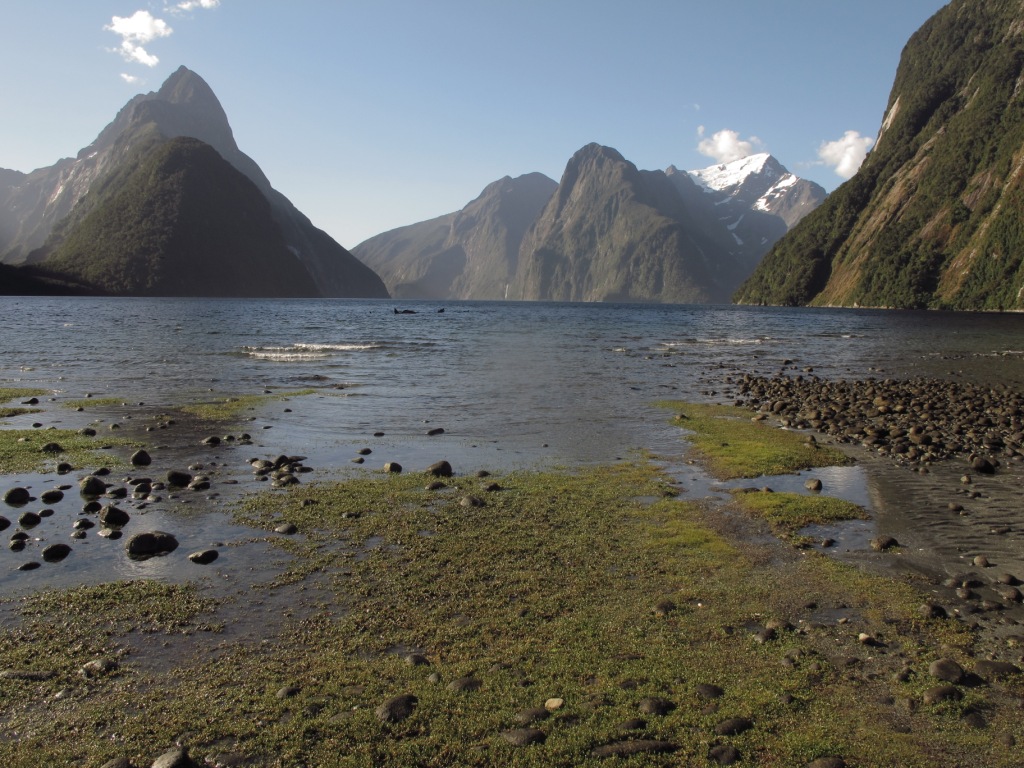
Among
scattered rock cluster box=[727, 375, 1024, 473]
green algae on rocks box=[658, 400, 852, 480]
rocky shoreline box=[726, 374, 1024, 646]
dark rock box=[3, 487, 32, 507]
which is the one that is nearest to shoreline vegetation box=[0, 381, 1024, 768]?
rocky shoreline box=[726, 374, 1024, 646]

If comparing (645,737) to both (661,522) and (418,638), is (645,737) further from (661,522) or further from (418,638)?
(661,522)

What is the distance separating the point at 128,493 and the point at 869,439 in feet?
65.3

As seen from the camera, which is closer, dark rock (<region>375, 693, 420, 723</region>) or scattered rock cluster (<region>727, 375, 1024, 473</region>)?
dark rock (<region>375, 693, 420, 723</region>)

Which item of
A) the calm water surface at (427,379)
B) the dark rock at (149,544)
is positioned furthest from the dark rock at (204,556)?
the dark rock at (149,544)

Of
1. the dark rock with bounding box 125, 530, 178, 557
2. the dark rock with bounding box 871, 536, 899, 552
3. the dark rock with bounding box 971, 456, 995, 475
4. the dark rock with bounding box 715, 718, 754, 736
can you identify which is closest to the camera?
the dark rock with bounding box 715, 718, 754, 736

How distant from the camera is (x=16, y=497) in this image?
13711 mm

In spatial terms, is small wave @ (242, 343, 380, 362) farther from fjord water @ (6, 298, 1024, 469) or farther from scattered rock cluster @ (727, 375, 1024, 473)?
scattered rock cluster @ (727, 375, 1024, 473)

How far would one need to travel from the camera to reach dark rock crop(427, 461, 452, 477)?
1631cm

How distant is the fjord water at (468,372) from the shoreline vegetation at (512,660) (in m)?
7.39

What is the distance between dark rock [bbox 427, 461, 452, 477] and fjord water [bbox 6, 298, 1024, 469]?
1512 mm

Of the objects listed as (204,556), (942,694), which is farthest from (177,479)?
(942,694)

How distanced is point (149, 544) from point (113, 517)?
1849mm

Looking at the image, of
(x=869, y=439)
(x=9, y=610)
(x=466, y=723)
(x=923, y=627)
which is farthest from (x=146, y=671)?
(x=869, y=439)

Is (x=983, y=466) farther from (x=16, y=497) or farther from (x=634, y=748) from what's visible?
(x=16, y=497)
